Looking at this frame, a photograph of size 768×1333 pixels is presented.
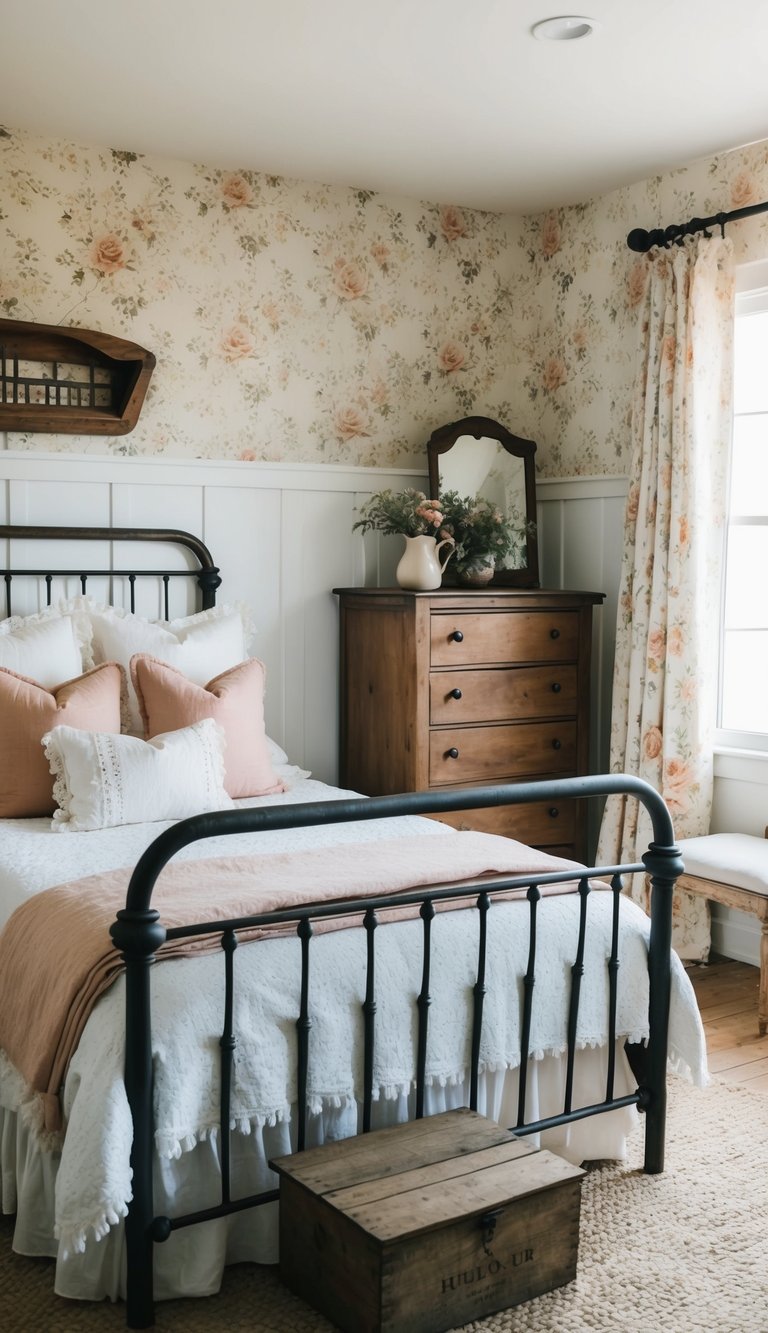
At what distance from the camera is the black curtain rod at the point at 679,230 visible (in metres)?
3.73

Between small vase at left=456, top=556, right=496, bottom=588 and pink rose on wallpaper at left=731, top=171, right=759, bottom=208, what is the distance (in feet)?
4.53

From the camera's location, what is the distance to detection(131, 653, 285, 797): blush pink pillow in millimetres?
3381

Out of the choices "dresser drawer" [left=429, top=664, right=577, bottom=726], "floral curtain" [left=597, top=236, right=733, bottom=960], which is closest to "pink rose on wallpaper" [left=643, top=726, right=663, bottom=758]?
"floral curtain" [left=597, top=236, right=733, bottom=960]

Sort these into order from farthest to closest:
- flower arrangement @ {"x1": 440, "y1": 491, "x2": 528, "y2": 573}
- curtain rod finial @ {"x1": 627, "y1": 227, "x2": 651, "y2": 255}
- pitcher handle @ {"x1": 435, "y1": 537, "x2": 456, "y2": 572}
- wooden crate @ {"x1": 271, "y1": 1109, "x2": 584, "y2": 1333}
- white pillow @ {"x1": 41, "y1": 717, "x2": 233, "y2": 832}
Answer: flower arrangement @ {"x1": 440, "y1": 491, "x2": 528, "y2": 573}
pitcher handle @ {"x1": 435, "y1": 537, "x2": 456, "y2": 572}
curtain rod finial @ {"x1": 627, "y1": 227, "x2": 651, "y2": 255}
white pillow @ {"x1": 41, "y1": 717, "x2": 233, "y2": 832}
wooden crate @ {"x1": 271, "y1": 1109, "x2": 584, "y2": 1333}

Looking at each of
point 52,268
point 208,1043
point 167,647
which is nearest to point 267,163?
point 52,268

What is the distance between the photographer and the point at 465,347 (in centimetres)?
461

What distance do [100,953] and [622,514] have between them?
2.83 metres

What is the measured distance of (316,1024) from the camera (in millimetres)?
2123

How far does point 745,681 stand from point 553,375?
55.9 inches

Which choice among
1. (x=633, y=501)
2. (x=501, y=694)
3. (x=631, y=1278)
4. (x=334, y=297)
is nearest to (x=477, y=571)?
(x=501, y=694)

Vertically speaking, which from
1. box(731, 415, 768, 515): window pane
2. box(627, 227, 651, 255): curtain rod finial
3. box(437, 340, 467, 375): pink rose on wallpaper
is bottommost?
box(731, 415, 768, 515): window pane

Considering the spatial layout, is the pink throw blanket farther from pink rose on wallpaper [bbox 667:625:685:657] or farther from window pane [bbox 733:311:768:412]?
window pane [bbox 733:311:768:412]

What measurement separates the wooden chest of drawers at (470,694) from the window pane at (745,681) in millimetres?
481

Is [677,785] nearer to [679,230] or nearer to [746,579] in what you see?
[746,579]
